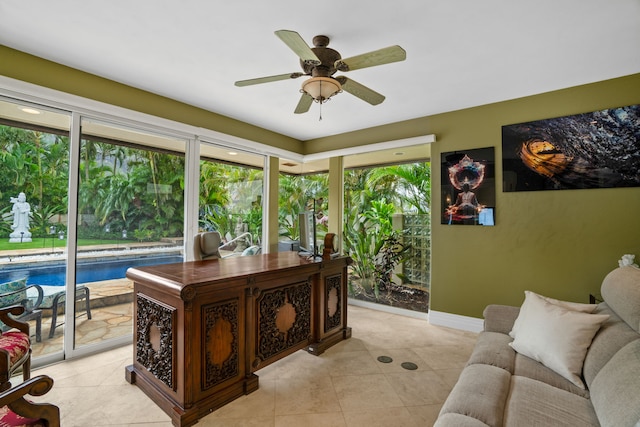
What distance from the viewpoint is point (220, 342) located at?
2.04 m

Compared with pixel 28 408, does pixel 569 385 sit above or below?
below

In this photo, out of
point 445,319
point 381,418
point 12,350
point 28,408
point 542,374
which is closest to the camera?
point 28,408

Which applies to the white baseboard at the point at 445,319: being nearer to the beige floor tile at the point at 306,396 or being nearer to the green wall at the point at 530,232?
the green wall at the point at 530,232

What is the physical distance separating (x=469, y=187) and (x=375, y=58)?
7.40 ft

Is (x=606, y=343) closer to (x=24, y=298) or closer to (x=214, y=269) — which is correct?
(x=214, y=269)

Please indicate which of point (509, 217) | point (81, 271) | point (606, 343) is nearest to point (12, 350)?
point (81, 271)

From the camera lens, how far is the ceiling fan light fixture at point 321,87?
2.08 m

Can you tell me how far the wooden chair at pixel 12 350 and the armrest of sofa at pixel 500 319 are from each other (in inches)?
120

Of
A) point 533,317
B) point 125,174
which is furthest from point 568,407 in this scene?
point 125,174

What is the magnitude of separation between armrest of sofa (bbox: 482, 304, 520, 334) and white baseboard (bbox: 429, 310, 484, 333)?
4.33ft

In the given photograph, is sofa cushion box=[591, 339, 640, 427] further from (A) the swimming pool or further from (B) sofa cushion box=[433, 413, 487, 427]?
(A) the swimming pool

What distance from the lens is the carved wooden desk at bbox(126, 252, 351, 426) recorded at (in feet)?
6.09

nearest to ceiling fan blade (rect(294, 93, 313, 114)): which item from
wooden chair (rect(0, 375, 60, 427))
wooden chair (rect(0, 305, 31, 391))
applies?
wooden chair (rect(0, 375, 60, 427))

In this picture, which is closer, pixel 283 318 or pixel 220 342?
pixel 220 342
